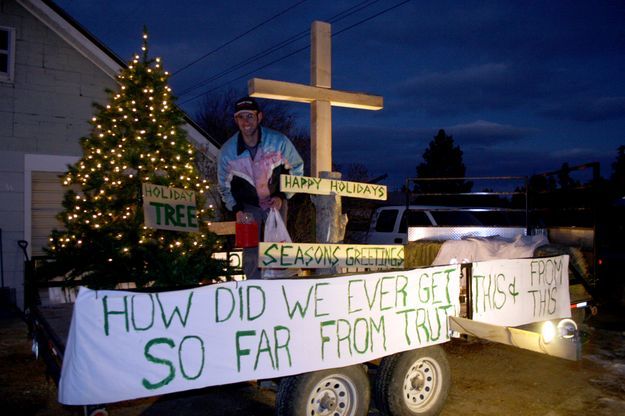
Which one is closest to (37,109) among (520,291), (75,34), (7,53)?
(7,53)

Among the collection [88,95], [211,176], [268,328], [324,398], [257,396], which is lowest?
[257,396]

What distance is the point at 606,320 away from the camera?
9906 millimetres

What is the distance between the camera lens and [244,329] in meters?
3.97

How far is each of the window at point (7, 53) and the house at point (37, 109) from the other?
17 mm

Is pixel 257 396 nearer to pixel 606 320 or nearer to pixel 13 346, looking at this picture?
pixel 13 346

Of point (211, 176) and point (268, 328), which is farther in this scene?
point (211, 176)

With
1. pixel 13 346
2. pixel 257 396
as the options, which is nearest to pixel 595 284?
pixel 257 396

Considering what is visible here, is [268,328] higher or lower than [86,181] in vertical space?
lower

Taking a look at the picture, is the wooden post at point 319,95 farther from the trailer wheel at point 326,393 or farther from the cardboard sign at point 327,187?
the trailer wheel at point 326,393

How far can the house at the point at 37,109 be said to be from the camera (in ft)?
36.7

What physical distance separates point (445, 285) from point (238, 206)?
253cm

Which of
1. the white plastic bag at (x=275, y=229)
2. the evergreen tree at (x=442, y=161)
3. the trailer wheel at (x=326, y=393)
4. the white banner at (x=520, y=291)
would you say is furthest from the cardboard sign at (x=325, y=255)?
the evergreen tree at (x=442, y=161)

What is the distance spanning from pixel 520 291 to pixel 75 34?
32.7ft

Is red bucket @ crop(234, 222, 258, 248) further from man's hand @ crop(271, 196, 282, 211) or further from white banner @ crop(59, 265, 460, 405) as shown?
white banner @ crop(59, 265, 460, 405)
